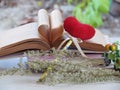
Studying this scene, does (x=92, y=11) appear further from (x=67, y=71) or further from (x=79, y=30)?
(x=67, y=71)

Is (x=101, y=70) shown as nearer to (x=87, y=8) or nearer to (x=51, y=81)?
(x=51, y=81)

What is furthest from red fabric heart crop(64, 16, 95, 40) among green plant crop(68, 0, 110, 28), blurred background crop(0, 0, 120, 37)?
blurred background crop(0, 0, 120, 37)

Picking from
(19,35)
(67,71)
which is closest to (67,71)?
(67,71)

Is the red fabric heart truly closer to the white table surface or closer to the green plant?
the white table surface

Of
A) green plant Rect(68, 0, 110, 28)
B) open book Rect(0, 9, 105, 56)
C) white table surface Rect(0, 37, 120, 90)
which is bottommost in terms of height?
white table surface Rect(0, 37, 120, 90)

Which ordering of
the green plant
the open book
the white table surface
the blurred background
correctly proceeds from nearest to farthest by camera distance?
the white table surface < the open book < the green plant < the blurred background
